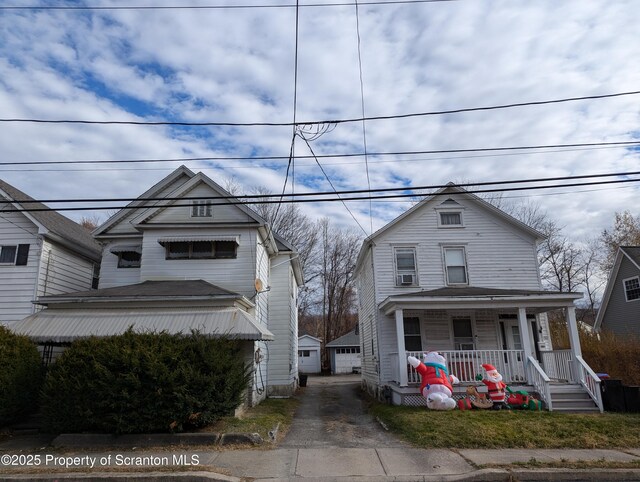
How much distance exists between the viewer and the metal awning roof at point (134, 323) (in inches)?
448

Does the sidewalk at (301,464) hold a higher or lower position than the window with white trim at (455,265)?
lower

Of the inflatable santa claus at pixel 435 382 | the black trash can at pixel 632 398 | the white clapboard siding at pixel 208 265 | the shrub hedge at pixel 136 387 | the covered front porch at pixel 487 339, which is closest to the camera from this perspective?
the shrub hedge at pixel 136 387

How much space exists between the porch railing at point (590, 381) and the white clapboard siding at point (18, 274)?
18.0 m

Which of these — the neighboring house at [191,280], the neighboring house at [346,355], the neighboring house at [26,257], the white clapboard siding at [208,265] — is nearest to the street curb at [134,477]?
the neighboring house at [191,280]

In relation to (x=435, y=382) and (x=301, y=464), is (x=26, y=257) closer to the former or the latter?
(x=301, y=464)

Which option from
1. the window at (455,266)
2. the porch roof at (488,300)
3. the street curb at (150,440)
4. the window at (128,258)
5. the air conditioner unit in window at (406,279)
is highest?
the window at (128,258)

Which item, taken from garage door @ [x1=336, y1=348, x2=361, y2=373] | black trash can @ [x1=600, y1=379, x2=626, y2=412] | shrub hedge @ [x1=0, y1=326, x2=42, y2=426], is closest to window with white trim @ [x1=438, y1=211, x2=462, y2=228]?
black trash can @ [x1=600, y1=379, x2=626, y2=412]

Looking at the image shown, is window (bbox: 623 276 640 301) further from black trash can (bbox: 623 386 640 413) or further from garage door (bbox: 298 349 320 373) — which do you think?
garage door (bbox: 298 349 320 373)

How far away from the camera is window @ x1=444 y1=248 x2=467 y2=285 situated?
17.3m

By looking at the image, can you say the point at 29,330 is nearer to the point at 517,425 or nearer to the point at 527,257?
the point at 517,425

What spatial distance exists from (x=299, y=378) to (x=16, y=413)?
16509 millimetres

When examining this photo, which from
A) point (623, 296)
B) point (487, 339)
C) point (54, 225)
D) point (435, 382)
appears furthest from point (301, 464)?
point (623, 296)

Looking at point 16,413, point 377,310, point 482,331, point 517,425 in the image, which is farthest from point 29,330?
point 482,331

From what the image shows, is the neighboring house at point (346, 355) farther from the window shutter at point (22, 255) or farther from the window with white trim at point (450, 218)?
the window shutter at point (22, 255)
